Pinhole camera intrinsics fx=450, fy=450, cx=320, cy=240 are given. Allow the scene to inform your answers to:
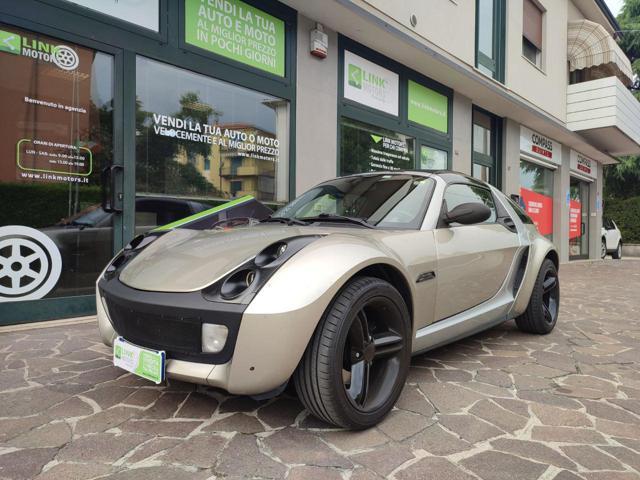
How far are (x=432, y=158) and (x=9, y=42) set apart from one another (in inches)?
289

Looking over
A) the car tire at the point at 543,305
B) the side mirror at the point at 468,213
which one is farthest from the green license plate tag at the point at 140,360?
the car tire at the point at 543,305

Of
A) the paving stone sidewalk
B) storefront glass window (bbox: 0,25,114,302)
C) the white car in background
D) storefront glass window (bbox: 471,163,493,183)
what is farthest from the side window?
the white car in background

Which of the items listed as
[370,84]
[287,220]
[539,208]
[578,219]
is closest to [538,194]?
[539,208]

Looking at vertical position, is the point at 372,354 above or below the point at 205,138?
below

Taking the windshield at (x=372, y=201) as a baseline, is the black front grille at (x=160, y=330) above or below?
below

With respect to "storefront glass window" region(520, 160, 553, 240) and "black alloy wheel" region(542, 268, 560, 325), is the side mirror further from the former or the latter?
"storefront glass window" region(520, 160, 553, 240)

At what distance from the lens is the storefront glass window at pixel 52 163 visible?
4133mm

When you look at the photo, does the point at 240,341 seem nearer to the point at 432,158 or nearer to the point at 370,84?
the point at 370,84

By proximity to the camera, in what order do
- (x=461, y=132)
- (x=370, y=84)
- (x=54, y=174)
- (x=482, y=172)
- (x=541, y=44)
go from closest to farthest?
(x=54, y=174), (x=370, y=84), (x=461, y=132), (x=482, y=172), (x=541, y=44)

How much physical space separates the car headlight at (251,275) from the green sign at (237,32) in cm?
428

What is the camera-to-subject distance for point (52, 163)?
4383 mm

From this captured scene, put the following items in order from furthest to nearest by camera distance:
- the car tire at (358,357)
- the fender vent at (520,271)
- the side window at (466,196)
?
the fender vent at (520,271), the side window at (466,196), the car tire at (358,357)

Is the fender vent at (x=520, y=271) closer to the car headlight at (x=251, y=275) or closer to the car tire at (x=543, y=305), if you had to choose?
the car tire at (x=543, y=305)

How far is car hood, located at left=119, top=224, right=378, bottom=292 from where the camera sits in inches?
77.9
